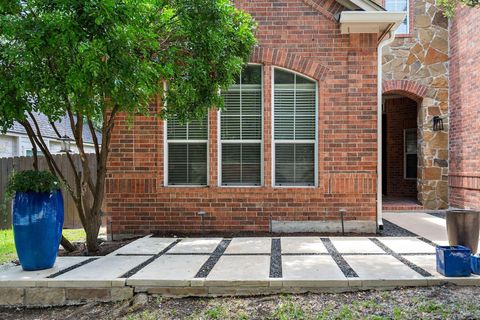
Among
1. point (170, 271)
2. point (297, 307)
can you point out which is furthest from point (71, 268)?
point (297, 307)

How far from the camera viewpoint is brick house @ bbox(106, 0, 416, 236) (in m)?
7.19

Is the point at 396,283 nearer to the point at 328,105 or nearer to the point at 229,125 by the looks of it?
the point at 328,105

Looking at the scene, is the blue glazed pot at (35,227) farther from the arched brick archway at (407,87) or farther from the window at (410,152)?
the window at (410,152)

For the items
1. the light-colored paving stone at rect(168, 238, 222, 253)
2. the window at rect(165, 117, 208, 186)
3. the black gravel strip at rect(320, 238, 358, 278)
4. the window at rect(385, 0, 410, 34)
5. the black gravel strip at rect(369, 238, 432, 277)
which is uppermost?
the window at rect(385, 0, 410, 34)

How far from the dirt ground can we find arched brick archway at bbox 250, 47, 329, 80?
427cm

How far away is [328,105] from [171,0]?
3312 millimetres

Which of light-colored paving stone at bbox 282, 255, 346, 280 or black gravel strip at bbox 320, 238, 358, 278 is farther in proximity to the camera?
black gravel strip at bbox 320, 238, 358, 278

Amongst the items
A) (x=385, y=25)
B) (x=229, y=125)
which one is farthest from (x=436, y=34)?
(x=229, y=125)

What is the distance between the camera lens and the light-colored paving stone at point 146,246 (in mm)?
5934

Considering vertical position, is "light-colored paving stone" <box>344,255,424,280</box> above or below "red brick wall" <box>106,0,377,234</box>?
below

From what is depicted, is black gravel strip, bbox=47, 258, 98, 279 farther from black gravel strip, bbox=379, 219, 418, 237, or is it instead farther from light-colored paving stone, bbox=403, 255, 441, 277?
black gravel strip, bbox=379, 219, 418, 237

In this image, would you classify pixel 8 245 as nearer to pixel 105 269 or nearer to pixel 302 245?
pixel 105 269

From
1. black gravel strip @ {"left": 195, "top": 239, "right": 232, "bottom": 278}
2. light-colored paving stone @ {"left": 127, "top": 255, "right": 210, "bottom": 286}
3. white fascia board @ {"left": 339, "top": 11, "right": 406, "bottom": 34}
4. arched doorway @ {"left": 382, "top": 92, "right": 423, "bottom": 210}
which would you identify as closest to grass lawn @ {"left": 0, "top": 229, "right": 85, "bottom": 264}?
light-colored paving stone @ {"left": 127, "top": 255, "right": 210, "bottom": 286}

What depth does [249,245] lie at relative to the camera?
6250 millimetres
